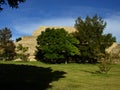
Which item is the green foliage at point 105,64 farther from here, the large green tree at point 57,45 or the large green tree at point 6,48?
the large green tree at point 6,48

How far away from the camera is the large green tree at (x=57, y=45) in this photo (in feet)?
217

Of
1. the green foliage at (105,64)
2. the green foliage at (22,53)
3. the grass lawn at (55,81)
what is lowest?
the grass lawn at (55,81)

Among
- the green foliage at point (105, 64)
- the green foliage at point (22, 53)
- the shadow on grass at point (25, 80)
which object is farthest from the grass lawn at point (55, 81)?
the green foliage at point (22, 53)

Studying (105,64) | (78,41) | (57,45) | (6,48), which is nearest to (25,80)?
(105,64)

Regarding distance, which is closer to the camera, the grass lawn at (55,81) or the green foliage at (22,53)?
the grass lawn at (55,81)

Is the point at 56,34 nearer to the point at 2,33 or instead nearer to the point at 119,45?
the point at 2,33

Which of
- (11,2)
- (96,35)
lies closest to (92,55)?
(96,35)

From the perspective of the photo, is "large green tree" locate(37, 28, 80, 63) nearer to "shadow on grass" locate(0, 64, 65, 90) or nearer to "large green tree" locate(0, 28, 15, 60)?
"large green tree" locate(0, 28, 15, 60)

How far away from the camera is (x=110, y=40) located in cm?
6794

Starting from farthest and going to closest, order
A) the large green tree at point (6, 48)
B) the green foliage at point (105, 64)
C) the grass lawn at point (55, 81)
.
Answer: the large green tree at point (6, 48), the green foliage at point (105, 64), the grass lawn at point (55, 81)

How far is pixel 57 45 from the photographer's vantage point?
218ft

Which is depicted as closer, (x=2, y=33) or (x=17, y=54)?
(x=17, y=54)

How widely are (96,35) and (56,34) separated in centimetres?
803

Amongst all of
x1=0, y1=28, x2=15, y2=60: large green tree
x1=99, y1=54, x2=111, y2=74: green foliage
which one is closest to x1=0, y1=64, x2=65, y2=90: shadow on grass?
x1=99, y1=54, x2=111, y2=74: green foliage
